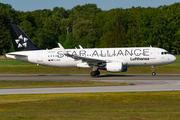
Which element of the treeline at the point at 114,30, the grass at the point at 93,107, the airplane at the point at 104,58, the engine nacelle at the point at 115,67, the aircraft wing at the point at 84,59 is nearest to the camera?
the grass at the point at 93,107

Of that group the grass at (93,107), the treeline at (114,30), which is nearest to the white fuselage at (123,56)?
the grass at (93,107)

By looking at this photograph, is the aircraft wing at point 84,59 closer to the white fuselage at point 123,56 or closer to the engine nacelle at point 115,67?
the white fuselage at point 123,56

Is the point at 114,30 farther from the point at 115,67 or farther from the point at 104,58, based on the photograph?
the point at 115,67

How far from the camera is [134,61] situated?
131ft

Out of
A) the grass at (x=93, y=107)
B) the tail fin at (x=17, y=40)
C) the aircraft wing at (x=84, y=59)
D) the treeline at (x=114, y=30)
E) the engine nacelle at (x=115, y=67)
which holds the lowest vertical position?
the grass at (x=93, y=107)

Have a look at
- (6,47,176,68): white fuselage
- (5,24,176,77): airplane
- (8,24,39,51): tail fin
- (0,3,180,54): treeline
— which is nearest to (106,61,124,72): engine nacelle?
(5,24,176,77): airplane

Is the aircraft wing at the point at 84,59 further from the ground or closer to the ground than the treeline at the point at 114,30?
closer to the ground

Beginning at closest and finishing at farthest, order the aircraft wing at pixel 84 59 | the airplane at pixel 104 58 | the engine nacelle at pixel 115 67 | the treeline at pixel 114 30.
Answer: the engine nacelle at pixel 115 67, the aircraft wing at pixel 84 59, the airplane at pixel 104 58, the treeline at pixel 114 30

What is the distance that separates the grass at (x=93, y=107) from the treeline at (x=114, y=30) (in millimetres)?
83361

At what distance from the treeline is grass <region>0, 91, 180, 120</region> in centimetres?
8336

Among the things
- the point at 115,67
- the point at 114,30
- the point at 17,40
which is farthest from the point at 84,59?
the point at 114,30

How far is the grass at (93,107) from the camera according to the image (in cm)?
1459

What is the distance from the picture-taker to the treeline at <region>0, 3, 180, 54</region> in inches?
4247

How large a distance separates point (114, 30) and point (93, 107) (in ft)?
321
